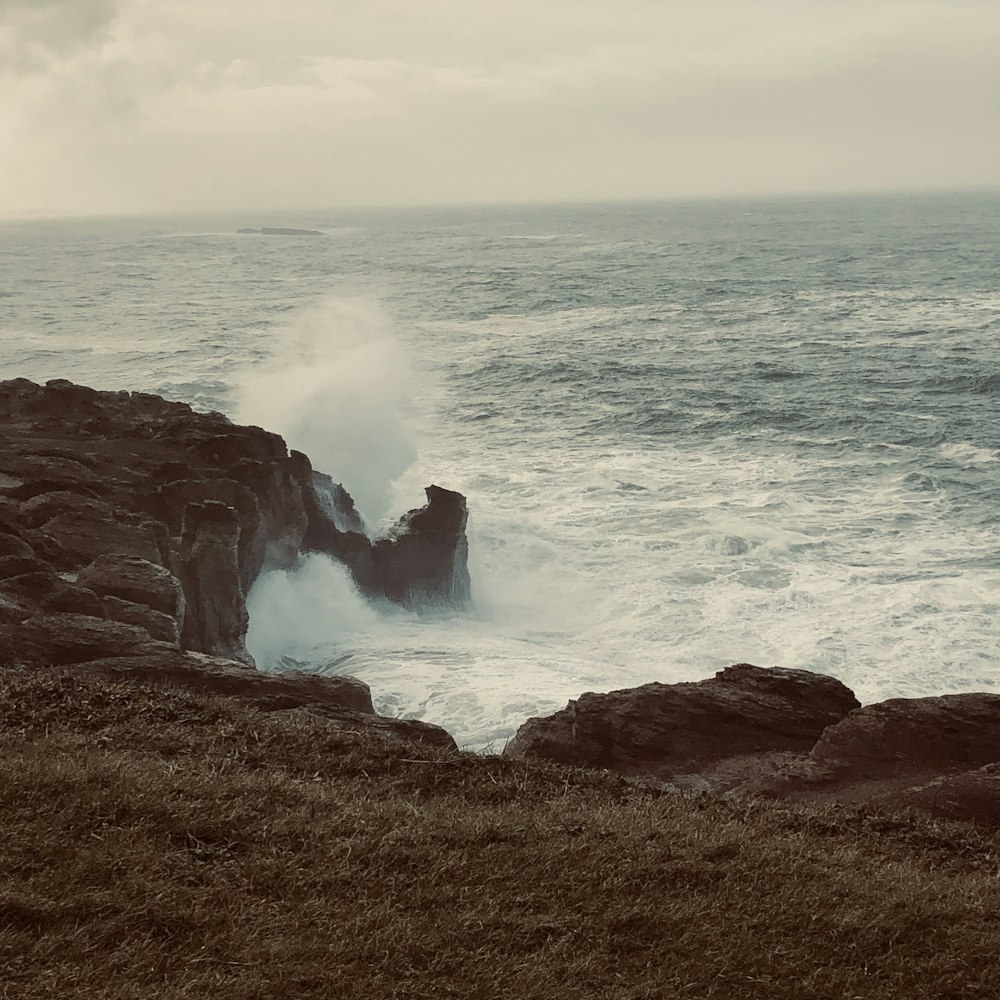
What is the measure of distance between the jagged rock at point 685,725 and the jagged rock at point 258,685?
5.24 ft

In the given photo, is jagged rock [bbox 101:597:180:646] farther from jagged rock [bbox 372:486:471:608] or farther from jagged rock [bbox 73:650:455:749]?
jagged rock [bbox 372:486:471:608]

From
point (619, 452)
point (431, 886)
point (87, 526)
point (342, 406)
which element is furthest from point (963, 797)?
point (342, 406)

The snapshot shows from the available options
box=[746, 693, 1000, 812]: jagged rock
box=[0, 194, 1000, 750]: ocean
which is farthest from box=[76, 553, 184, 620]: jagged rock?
box=[746, 693, 1000, 812]: jagged rock

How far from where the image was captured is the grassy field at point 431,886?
6.08 m

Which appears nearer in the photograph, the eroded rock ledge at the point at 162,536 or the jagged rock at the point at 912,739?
the jagged rock at the point at 912,739

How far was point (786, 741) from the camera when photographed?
12836 millimetres

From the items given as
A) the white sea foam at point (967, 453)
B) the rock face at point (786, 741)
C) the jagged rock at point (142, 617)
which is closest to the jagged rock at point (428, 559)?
the jagged rock at point (142, 617)

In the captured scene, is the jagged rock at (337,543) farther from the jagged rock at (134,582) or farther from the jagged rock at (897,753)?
the jagged rock at (897,753)

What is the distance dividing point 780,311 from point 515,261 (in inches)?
2008

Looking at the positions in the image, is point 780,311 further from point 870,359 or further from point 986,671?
point 986,671

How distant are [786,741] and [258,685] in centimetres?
636

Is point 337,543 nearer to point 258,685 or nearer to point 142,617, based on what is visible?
point 142,617

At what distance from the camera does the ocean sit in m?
23.1

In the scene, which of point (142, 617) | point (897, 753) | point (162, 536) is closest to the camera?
point (897, 753)
